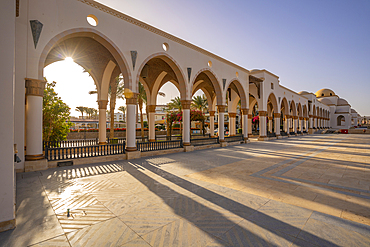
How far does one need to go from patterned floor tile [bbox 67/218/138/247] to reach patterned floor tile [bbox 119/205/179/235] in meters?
0.14

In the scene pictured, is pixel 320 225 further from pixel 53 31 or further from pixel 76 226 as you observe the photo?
pixel 53 31

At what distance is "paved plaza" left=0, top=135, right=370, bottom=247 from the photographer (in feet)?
9.93

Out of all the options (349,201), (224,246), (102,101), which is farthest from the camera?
(102,101)

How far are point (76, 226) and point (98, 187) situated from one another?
7.63 ft

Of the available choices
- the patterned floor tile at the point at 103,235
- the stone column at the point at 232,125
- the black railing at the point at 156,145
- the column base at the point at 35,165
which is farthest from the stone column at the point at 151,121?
the patterned floor tile at the point at 103,235

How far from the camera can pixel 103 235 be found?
313cm

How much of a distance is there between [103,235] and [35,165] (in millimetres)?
6599

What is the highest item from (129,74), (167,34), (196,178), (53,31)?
(167,34)

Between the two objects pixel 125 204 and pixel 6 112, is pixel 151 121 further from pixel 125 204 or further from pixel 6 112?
pixel 6 112

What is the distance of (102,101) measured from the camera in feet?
49.8

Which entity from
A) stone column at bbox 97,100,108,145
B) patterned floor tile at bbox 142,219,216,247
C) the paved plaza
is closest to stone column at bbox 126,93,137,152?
the paved plaza

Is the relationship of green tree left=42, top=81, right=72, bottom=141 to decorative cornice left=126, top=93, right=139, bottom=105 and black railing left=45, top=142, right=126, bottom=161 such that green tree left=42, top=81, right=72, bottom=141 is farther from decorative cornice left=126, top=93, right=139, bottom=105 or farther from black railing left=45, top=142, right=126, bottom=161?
decorative cornice left=126, top=93, right=139, bottom=105

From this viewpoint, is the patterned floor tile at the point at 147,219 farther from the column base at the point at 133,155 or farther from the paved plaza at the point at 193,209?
the column base at the point at 133,155

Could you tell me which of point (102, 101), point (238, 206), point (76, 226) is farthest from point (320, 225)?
point (102, 101)
